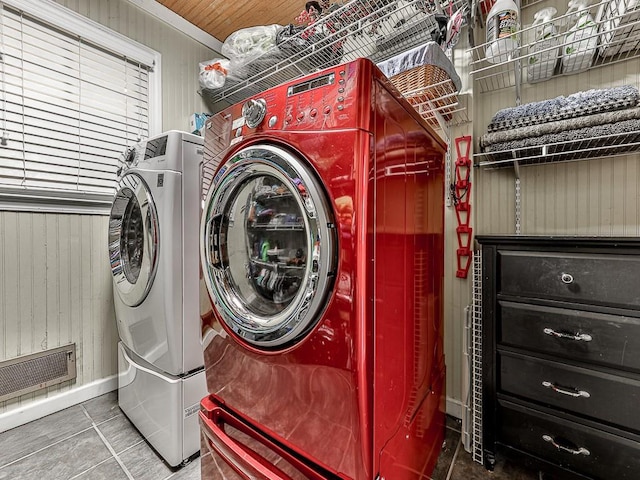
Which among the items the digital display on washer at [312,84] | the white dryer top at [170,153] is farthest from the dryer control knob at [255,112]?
the white dryer top at [170,153]

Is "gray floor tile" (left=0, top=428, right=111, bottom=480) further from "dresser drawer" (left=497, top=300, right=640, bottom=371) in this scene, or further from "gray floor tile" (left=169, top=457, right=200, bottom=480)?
"dresser drawer" (left=497, top=300, right=640, bottom=371)

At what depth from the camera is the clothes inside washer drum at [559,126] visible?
46.4 inches

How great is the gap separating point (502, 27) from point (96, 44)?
92.4 inches

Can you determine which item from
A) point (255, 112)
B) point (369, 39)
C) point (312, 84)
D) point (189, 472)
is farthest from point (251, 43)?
point (189, 472)

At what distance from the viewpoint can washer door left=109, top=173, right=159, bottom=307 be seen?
1389 millimetres

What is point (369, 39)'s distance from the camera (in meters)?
1.64

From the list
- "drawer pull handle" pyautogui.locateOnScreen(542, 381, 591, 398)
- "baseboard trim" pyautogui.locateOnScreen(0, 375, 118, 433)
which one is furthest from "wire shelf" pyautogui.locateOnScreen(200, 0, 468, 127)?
"baseboard trim" pyautogui.locateOnScreen(0, 375, 118, 433)

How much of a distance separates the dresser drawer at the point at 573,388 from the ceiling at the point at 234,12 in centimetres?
250

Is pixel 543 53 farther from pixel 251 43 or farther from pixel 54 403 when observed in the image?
pixel 54 403

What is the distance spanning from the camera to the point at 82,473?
4.45 ft

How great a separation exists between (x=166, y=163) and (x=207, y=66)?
4.57 feet

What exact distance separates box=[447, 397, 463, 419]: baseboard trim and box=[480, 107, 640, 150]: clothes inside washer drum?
1427 millimetres

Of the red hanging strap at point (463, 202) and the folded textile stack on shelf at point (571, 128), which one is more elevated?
the folded textile stack on shelf at point (571, 128)

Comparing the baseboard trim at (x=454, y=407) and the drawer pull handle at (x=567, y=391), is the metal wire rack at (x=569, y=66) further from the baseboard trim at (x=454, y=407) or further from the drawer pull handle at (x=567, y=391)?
the baseboard trim at (x=454, y=407)
